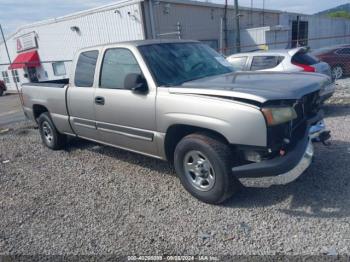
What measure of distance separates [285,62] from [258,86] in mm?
4981

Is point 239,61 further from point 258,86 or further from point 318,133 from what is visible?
point 258,86

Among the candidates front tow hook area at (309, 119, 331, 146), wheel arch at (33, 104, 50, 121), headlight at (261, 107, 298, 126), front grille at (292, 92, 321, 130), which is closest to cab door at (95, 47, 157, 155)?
headlight at (261, 107, 298, 126)

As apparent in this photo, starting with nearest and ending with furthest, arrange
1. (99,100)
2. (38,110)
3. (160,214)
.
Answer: (160,214)
(99,100)
(38,110)

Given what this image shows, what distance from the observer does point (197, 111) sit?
3.36 metres

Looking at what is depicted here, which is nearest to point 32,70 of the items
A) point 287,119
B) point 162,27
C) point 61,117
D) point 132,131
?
point 162,27

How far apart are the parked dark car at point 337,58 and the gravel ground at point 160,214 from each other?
31.2 ft

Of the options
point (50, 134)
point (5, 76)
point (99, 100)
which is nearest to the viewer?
point (99, 100)

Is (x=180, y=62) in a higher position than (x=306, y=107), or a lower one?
higher

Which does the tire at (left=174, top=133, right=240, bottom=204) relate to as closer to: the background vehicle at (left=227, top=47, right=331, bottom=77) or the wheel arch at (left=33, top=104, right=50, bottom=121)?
the wheel arch at (left=33, top=104, right=50, bottom=121)

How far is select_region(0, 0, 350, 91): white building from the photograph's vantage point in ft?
55.3

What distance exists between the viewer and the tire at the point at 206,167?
3299 millimetres

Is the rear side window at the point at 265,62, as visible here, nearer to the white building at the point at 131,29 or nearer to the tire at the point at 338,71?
the tire at the point at 338,71

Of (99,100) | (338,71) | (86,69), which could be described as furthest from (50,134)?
(338,71)

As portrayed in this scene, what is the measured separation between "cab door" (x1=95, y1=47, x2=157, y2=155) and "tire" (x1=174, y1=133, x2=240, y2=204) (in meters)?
0.52
